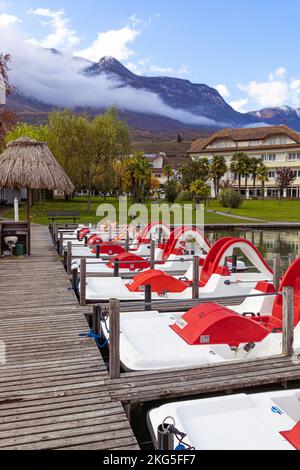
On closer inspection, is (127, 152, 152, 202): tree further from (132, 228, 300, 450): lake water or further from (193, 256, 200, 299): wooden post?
(193, 256, 200, 299): wooden post

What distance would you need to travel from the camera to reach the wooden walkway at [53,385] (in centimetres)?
455

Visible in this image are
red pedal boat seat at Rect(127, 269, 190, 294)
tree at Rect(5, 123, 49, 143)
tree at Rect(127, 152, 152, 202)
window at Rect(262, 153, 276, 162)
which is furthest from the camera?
window at Rect(262, 153, 276, 162)

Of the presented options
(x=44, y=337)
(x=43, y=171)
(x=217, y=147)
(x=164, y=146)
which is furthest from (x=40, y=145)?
(x=164, y=146)

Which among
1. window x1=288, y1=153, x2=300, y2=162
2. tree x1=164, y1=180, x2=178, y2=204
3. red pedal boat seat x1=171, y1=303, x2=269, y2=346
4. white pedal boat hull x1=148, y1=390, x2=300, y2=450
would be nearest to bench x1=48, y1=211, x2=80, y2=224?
red pedal boat seat x1=171, y1=303, x2=269, y2=346

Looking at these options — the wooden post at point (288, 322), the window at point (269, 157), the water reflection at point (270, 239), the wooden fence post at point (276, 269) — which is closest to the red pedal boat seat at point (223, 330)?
the wooden post at point (288, 322)

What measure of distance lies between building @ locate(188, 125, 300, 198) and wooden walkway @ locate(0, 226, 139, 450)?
77.8 metres

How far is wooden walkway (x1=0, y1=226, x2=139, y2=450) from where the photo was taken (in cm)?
455

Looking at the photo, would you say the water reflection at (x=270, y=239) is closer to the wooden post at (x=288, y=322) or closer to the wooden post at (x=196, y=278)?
the wooden post at (x=196, y=278)

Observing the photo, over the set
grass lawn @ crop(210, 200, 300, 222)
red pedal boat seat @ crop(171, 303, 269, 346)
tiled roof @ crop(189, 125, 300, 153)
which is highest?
tiled roof @ crop(189, 125, 300, 153)

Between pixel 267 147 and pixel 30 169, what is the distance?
73.0m

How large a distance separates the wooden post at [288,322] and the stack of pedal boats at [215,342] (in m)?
0.21

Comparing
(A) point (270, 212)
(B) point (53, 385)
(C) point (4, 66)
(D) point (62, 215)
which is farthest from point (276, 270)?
(A) point (270, 212)

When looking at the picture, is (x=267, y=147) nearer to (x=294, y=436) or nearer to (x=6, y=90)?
(x=6, y=90)
